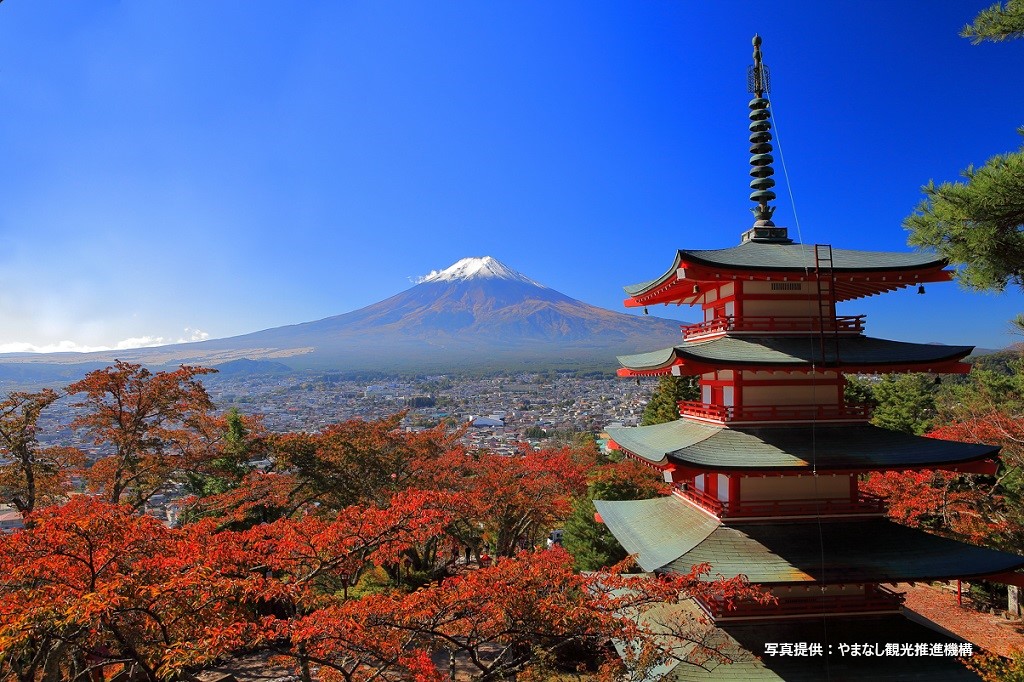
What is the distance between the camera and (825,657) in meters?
7.06

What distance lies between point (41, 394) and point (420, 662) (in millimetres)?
12597

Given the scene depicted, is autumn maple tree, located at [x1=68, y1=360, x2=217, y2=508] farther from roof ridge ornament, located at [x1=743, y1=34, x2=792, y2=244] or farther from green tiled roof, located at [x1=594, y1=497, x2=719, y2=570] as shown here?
roof ridge ornament, located at [x1=743, y1=34, x2=792, y2=244]

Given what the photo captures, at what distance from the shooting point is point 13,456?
12836mm

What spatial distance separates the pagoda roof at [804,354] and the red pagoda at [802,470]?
28 mm

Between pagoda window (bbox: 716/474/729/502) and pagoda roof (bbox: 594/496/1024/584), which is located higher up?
pagoda window (bbox: 716/474/729/502)

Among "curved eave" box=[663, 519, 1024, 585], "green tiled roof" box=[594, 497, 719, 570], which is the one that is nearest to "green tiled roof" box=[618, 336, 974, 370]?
"curved eave" box=[663, 519, 1024, 585]

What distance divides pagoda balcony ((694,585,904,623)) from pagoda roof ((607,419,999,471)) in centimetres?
205

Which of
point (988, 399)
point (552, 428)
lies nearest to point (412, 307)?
point (552, 428)

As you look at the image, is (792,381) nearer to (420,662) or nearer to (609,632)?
(609,632)

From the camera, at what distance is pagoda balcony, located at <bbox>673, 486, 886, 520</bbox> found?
775cm

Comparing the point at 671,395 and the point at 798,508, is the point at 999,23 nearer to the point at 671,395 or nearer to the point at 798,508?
the point at 798,508

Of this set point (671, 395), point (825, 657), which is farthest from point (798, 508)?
point (671, 395)

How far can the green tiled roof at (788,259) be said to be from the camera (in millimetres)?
7617

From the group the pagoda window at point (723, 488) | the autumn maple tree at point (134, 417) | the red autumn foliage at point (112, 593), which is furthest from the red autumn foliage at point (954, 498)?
the autumn maple tree at point (134, 417)
